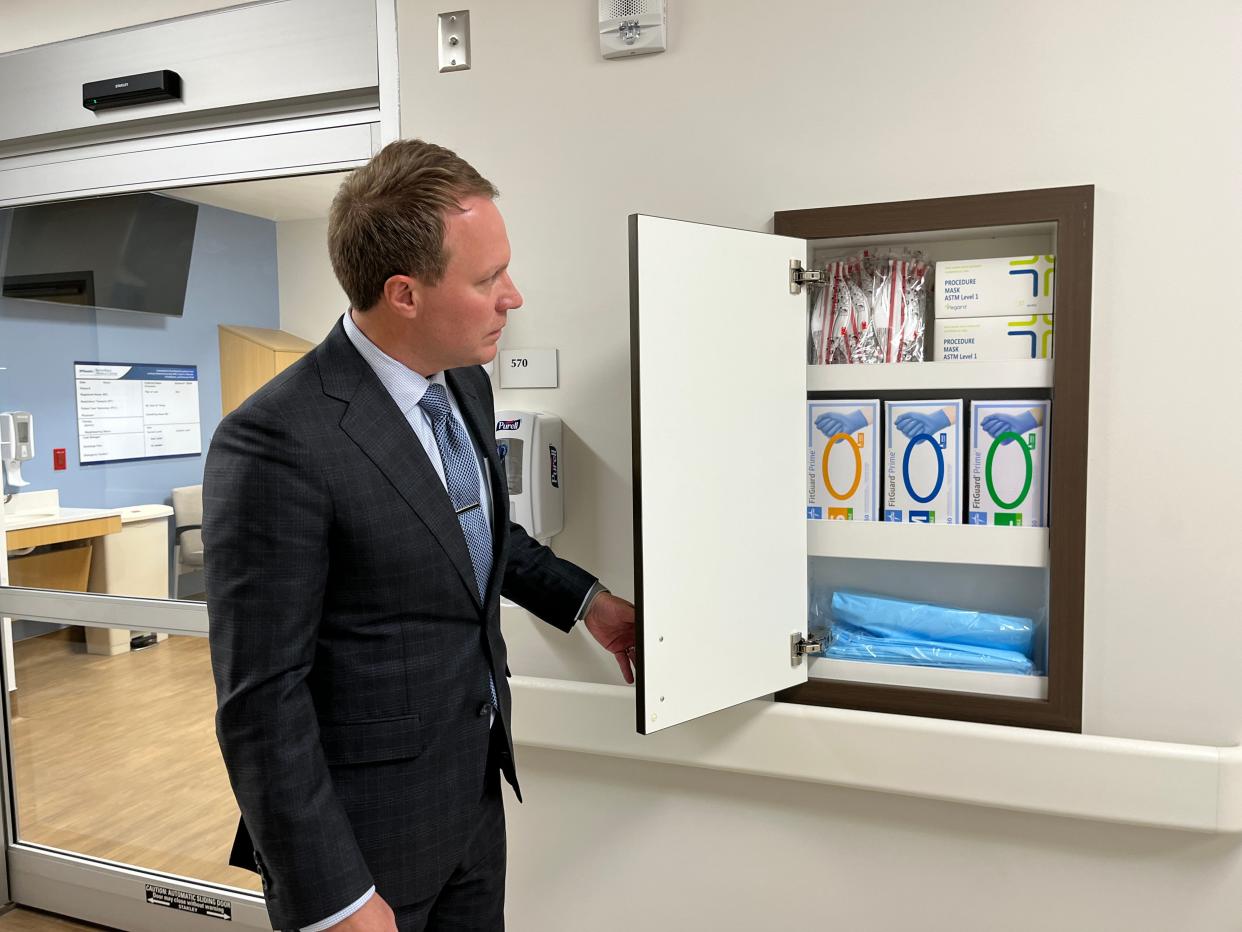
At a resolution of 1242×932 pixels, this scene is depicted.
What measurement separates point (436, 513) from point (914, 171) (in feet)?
3.52

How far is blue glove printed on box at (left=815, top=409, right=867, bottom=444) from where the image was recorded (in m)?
1.72

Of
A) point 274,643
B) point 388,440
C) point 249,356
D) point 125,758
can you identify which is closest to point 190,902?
point 125,758

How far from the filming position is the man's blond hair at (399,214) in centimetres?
119

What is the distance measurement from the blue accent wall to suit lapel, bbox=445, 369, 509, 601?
3.27 ft

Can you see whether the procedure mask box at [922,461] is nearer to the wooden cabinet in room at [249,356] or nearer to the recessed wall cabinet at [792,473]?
the recessed wall cabinet at [792,473]

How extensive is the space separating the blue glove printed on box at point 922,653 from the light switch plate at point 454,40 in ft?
4.78

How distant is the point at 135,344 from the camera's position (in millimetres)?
2377

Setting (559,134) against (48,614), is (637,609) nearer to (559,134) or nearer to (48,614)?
(559,134)

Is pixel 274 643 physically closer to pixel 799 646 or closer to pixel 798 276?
pixel 799 646

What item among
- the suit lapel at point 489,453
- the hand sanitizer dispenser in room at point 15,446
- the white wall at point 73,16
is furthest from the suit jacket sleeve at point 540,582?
the hand sanitizer dispenser in room at point 15,446

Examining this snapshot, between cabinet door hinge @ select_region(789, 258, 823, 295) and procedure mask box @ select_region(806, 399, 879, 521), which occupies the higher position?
cabinet door hinge @ select_region(789, 258, 823, 295)

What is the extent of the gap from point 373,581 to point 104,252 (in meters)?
1.76

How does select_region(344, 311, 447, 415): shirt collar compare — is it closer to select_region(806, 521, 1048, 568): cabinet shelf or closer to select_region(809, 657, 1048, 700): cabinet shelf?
select_region(806, 521, 1048, 568): cabinet shelf


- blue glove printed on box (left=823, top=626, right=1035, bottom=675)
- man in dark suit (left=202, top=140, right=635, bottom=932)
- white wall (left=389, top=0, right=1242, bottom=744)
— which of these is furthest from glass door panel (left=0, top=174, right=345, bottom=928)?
blue glove printed on box (left=823, top=626, right=1035, bottom=675)
